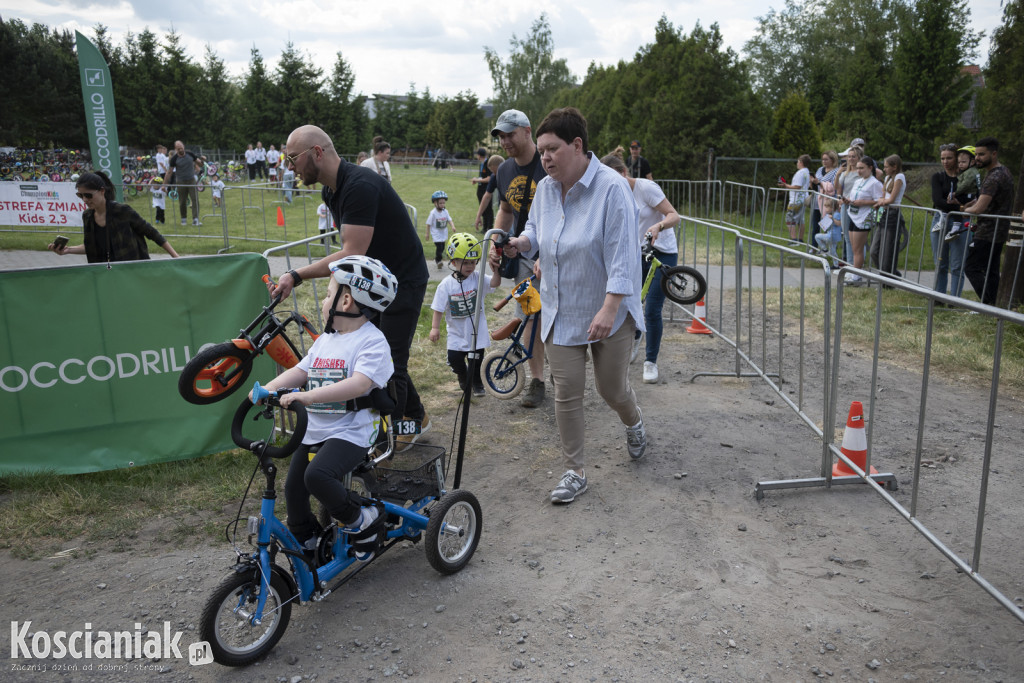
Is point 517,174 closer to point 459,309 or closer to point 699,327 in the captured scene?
point 459,309

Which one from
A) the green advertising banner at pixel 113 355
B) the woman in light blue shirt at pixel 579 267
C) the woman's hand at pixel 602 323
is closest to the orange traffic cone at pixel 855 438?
the woman in light blue shirt at pixel 579 267

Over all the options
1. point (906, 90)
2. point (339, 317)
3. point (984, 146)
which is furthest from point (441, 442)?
point (906, 90)

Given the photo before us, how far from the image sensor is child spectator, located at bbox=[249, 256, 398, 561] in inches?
132

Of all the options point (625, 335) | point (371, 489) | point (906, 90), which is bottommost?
point (371, 489)

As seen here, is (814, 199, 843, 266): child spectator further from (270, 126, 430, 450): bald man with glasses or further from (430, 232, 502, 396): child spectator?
(270, 126, 430, 450): bald man with glasses

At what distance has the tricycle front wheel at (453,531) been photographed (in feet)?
12.2

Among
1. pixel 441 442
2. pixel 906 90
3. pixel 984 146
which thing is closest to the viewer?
pixel 441 442

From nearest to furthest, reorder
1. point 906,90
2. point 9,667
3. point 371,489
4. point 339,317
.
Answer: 1. point 9,667
2. point 339,317
3. point 371,489
4. point 906,90

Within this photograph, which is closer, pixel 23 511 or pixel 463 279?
pixel 23 511

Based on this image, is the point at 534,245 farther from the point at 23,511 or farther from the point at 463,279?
the point at 23,511

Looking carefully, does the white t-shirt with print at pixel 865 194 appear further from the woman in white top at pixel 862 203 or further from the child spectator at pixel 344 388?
the child spectator at pixel 344 388

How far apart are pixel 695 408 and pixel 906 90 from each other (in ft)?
61.3

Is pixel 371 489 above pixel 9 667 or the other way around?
above

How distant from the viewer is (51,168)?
30.8 metres
